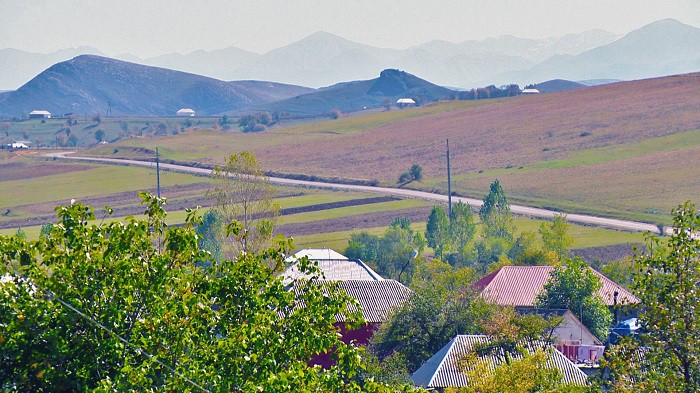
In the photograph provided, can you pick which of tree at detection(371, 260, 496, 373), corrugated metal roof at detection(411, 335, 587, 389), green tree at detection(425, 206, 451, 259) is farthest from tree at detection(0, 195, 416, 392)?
green tree at detection(425, 206, 451, 259)

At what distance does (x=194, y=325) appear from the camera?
15203 mm

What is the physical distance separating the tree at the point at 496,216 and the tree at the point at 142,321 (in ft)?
243

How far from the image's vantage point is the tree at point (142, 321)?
14.4m

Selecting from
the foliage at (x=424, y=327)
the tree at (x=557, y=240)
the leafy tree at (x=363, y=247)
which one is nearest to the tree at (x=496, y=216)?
the tree at (x=557, y=240)

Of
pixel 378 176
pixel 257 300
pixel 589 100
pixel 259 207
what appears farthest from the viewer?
pixel 589 100

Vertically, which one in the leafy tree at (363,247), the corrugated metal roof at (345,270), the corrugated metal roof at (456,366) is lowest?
the leafy tree at (363,247)

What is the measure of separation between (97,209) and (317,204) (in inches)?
827

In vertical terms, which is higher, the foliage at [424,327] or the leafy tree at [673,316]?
the leafy tree at [673,316]

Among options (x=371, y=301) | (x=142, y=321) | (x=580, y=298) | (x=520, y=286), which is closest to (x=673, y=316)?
(x=142, y=321)

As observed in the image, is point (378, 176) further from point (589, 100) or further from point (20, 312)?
point (20, 312)

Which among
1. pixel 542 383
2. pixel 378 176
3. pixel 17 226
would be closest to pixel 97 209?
pixel 17 226

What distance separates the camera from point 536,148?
5172 inches

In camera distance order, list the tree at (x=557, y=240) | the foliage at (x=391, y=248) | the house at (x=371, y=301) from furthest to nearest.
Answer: the tree at (x=557, y=240), the foliage at (x=391, y=248), the house at (x=371, y=301)

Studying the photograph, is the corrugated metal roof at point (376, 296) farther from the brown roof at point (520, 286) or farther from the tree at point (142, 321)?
the tree at point (142, 321)
